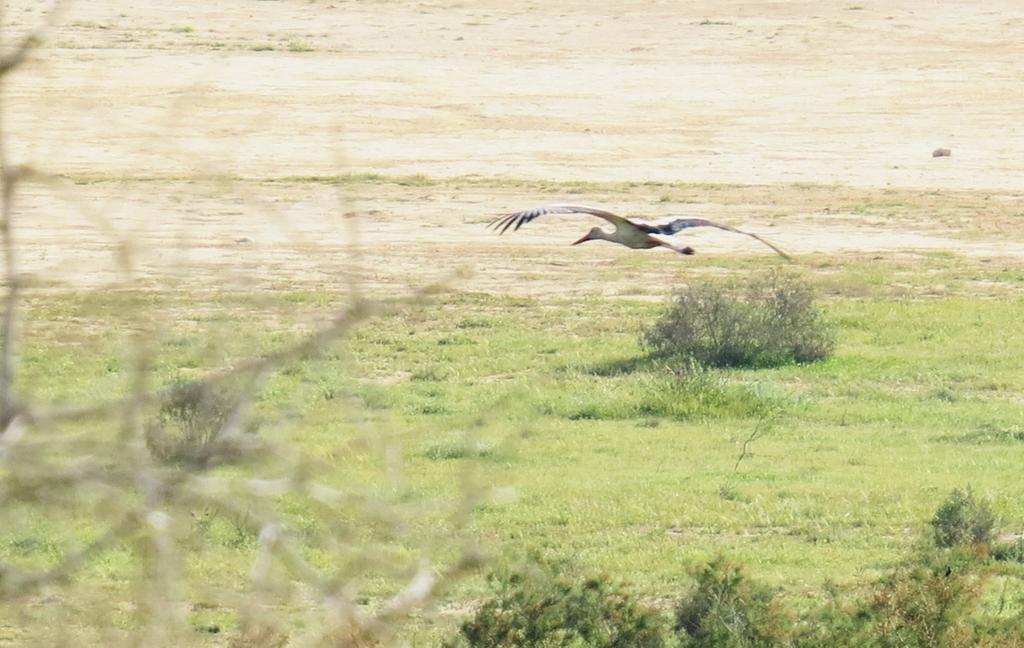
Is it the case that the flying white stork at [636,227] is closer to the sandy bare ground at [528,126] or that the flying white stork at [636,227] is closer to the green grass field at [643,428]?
the green grass field at [643,428]

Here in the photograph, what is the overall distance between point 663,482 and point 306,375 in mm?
3600

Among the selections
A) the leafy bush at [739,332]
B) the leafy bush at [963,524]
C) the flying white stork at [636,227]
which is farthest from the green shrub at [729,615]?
the leafy bush at [739,332]

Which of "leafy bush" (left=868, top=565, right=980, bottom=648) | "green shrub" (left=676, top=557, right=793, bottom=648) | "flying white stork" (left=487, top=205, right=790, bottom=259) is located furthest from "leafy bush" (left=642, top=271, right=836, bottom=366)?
"leafy bush" (left=868, top=565, right=980, bottom=648)

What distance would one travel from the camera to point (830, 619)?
6816 mm

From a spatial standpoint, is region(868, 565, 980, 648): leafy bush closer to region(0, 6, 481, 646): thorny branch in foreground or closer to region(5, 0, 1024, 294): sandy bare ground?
region(0, 6, 481, 646): thorny branch in foreground

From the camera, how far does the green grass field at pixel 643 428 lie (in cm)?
894

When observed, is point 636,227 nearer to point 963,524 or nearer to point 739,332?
point 963,524

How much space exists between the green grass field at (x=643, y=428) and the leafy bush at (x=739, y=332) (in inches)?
10.1

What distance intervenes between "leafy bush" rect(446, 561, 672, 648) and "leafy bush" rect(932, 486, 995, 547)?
284 centimetres

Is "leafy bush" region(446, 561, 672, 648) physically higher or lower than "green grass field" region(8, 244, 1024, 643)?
higher

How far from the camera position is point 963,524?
9.09 m

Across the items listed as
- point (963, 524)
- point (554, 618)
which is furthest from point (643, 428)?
point (554, 618)

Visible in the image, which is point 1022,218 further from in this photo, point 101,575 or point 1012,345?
point 101,575

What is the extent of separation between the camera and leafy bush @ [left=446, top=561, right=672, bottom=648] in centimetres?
628
